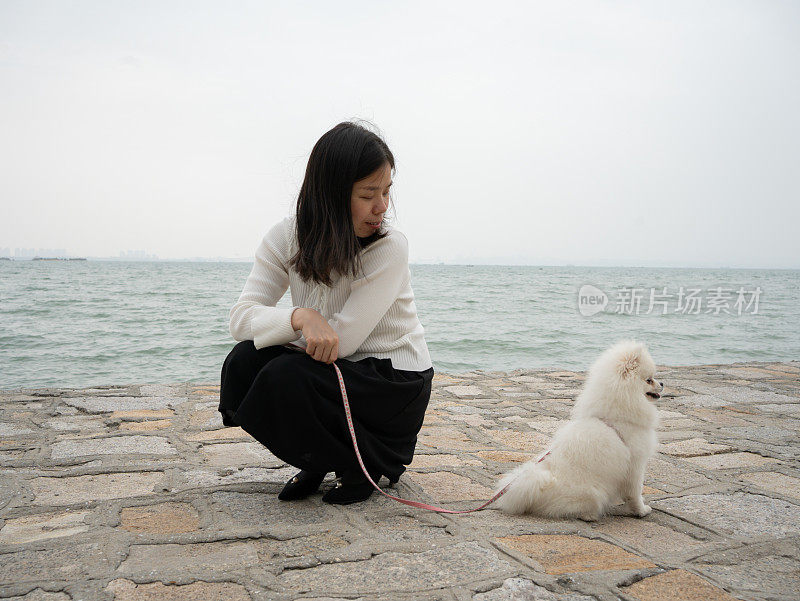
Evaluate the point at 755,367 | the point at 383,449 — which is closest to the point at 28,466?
the point at 383,449

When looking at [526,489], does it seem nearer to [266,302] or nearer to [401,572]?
[401,572]

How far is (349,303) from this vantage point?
2.61 m

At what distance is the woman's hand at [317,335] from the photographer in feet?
7.91

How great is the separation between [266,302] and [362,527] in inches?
43.3

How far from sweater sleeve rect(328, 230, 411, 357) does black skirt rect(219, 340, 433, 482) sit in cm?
14

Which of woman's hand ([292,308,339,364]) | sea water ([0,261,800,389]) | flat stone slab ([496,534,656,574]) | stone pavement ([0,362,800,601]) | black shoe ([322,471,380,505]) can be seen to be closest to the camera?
stone pavement ([0,362,800,601])

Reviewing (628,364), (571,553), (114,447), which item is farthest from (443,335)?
(571,553)

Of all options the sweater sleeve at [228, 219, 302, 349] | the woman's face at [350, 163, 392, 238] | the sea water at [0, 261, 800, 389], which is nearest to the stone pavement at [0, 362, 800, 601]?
the sweater sleeve at [228, 219, 302, 349]

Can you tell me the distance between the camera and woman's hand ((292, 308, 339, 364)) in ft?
7.91

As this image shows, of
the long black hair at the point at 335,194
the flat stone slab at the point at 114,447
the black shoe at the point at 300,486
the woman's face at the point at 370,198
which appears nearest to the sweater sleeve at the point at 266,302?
the long black hair at the point at 335,194

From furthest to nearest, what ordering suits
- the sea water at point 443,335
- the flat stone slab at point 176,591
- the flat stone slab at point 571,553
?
the sea water at point 443,335 < the flat stone slab at point 571,553 < the flat stone slab at point 176,591

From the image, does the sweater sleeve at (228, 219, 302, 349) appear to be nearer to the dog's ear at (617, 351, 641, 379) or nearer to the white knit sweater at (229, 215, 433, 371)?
the white knit sweater at (229, 215, 433, 371)

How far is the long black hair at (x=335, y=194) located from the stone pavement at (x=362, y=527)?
42.4 inches

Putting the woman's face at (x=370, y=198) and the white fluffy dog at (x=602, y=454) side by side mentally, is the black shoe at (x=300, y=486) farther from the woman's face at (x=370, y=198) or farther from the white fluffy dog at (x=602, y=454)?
the woman's face at (x=370, y=198)
